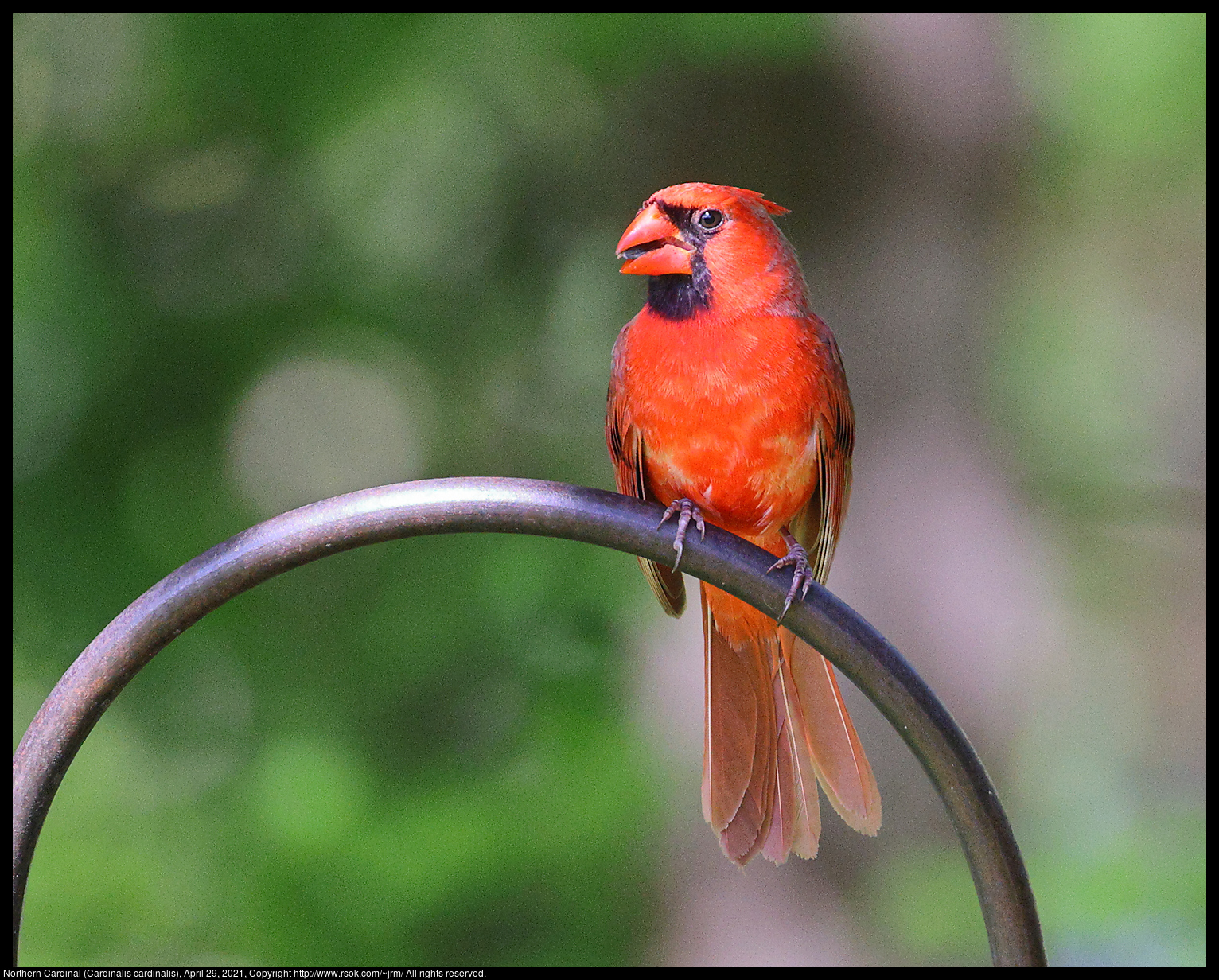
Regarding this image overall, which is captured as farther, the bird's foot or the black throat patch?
the black throat patch

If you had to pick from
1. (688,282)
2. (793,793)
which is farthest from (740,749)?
(688,282)

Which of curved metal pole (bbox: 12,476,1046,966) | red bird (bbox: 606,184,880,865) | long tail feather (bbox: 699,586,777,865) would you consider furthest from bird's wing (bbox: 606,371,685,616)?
curved metal pole (bbox: 12,476,1046,966)

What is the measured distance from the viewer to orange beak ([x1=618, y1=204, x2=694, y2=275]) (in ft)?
6.53

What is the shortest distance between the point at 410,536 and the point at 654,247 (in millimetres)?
878

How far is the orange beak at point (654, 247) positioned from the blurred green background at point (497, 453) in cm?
120

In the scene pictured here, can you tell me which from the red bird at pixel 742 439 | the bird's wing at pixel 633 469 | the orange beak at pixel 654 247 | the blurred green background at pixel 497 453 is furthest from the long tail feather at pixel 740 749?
the blurred green background at pixel 497 453

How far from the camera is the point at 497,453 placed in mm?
3369

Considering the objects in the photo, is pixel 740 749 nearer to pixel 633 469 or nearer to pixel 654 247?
pixel 633 469

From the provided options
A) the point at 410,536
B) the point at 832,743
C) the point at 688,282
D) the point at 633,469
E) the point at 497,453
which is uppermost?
the point at 497,453

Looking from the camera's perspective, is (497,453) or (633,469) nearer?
(633,469)

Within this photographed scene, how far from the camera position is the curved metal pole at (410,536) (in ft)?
4.22

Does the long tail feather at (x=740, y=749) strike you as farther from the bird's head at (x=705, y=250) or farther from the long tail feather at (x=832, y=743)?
the bird's head at (x=705, y=250)

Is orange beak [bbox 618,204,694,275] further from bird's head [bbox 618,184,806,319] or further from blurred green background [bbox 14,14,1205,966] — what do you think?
blurred green background [bbox 14,14,1205,966]

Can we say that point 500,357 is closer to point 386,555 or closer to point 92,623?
point 386,555
